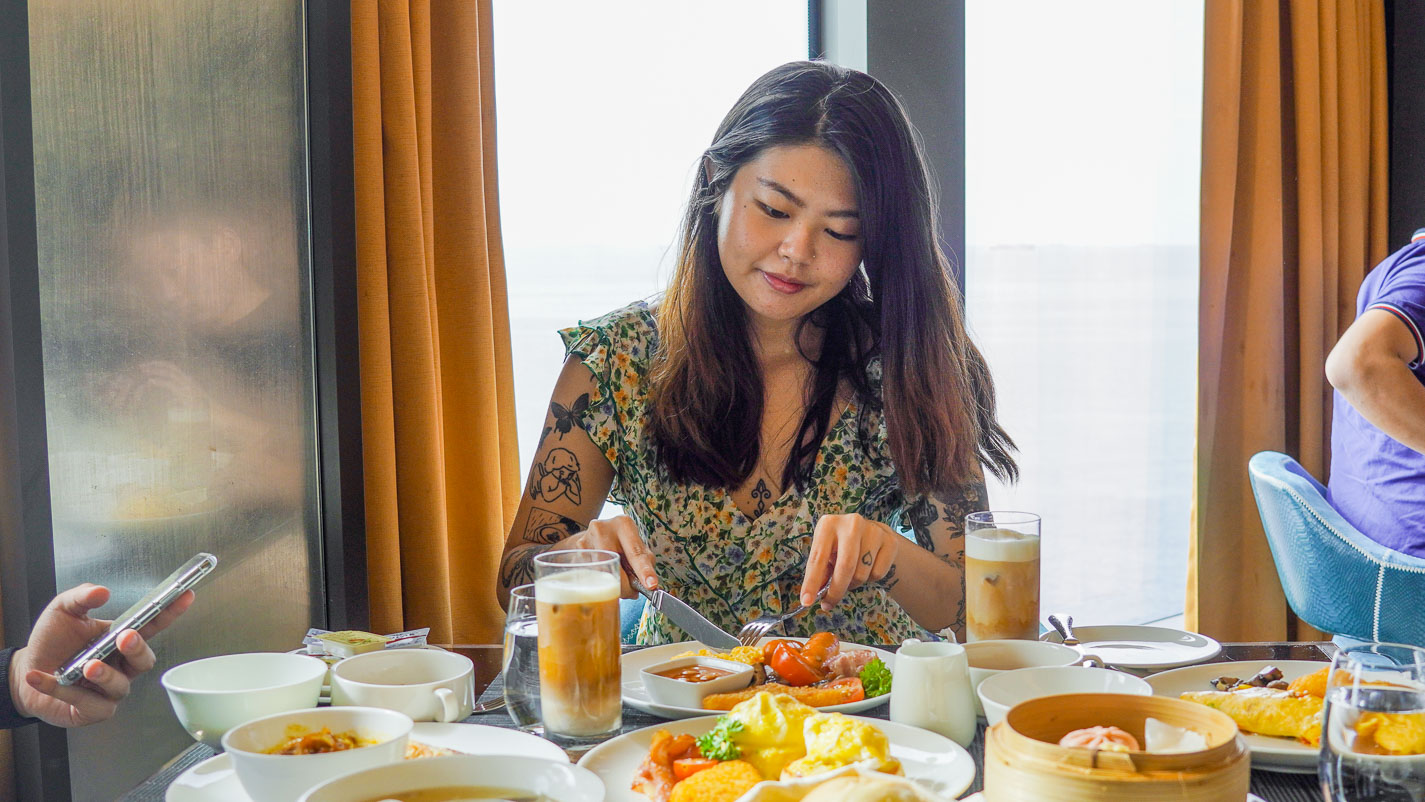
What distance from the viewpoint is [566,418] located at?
1789mm

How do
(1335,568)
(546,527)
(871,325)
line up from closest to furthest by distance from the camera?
(546,527) → (871,325) → (1335,568)

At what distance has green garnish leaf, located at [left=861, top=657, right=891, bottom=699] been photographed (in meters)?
1.09

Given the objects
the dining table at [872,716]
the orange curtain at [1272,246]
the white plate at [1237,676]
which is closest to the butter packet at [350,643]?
the dining table at [872,716]

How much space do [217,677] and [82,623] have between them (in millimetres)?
232

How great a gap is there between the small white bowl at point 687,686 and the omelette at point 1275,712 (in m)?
0.42

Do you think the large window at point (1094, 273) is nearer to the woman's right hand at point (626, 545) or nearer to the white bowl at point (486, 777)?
the woman's right hand at point (626, 545)

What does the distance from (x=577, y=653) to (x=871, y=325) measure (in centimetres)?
110

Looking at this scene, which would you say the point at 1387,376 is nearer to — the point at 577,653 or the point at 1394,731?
the point at 1394,731

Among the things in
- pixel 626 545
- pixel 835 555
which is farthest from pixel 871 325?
pixel 626 545

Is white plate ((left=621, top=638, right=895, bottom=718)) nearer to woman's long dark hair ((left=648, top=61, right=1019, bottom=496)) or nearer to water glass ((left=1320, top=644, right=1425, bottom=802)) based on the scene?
water glass ((left=1320, top=644, right=1425, bottom=802))

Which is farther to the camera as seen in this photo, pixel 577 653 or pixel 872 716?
pixel 872 716

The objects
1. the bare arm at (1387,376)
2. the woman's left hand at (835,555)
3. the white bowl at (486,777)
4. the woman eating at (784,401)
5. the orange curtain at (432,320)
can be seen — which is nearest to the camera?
the white bowl at (486,777)

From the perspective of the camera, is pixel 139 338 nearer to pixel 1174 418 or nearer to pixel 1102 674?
pixel 1102 674

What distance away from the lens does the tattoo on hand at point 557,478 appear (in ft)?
5.70
